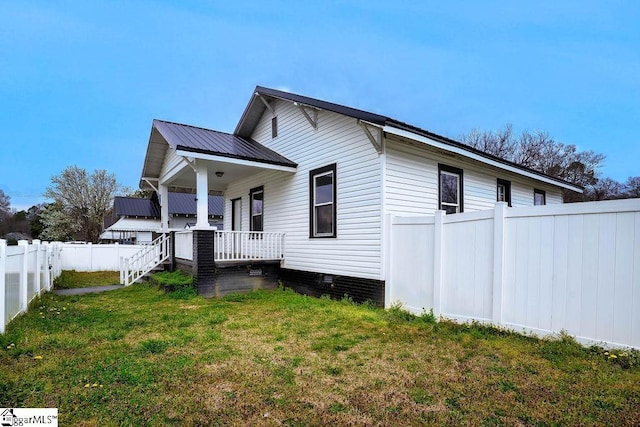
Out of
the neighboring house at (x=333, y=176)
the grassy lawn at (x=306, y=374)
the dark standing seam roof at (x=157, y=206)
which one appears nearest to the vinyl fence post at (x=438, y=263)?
the grassy lawn at (x=306, y=374)

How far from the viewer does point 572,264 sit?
4465 mm

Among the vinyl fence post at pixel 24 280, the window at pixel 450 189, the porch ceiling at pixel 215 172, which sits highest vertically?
the porch ceiling at pixel 215 172

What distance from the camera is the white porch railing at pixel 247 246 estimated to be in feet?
29.5

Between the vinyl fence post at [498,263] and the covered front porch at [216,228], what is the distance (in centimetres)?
573

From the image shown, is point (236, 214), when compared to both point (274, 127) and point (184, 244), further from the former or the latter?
point (274, 127)

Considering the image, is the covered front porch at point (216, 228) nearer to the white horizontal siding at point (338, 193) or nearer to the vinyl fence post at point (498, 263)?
the white horizontal siding at point (338, 193)

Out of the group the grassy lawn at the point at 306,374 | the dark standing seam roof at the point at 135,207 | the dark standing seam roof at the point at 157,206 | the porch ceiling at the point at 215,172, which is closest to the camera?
the grassy lawn at the point at 306,374

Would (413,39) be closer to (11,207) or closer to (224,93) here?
(224,93)

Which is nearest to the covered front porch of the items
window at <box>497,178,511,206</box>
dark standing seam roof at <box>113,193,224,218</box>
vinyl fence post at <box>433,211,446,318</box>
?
vinyl fence post at <box>433,211,446,318</box>

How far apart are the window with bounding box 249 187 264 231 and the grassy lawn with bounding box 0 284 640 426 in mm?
5717

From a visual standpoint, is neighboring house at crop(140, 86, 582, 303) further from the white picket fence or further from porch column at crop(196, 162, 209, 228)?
the white picket fence

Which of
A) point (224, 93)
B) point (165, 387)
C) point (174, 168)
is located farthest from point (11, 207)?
point (165, 387)

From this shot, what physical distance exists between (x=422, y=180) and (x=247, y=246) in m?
4.94

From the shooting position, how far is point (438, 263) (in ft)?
19.6
